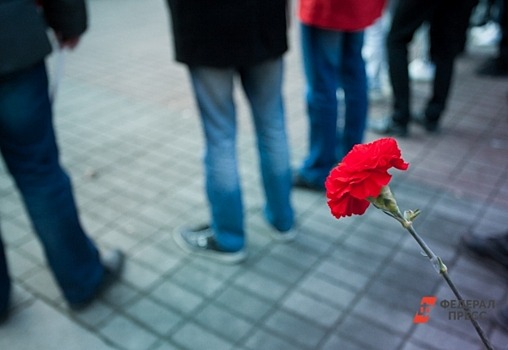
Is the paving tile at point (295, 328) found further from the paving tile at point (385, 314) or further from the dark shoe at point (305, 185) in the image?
the dark shoe at point (305, 185)

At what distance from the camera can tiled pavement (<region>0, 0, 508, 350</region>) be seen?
2.18 metres

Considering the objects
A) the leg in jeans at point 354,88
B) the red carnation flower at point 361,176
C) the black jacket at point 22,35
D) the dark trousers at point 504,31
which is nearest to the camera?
the red carnation flower at point 361,176

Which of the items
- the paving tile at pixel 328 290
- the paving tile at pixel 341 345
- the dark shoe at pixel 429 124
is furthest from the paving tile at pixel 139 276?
the dark shoe at pixel 429 124

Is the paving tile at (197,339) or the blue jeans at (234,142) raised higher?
the blue jeans at (234,142)

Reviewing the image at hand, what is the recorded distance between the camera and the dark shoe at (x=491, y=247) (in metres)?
2.41

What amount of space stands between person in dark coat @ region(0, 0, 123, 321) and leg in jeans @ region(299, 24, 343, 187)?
124cm

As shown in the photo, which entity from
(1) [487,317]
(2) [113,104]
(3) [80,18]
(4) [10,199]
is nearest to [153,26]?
(2) [113,104]

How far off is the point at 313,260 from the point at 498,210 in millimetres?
1137

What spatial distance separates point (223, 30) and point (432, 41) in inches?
81.0

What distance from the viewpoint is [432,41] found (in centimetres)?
364

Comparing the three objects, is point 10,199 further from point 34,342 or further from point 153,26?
point 153,26

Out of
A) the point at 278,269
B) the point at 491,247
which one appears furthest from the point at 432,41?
the point at 278,269

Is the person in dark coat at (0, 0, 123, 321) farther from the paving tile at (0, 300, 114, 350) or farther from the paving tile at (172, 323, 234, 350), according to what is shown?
the paving tile at (172, 323, 234, 350)

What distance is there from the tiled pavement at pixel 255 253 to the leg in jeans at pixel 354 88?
410 mm
